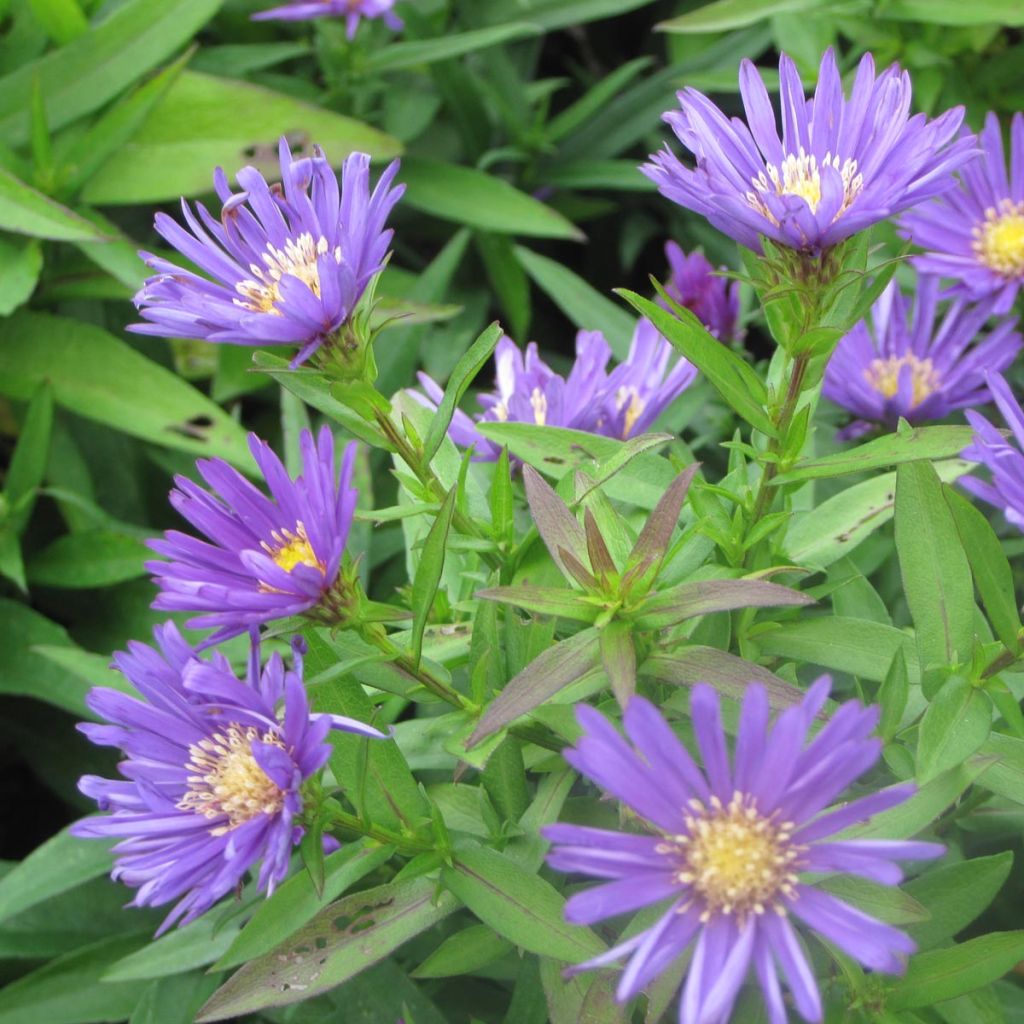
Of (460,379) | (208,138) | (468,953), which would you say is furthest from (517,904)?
(208,138)

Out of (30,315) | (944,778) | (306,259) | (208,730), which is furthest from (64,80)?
Answer: (944,778)

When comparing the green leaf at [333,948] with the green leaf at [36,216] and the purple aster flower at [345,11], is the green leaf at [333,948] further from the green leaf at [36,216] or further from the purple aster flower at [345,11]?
the purple aster flower at [345,11]

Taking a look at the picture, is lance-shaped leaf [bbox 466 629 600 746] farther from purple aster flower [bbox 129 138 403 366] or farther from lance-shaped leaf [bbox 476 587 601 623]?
purple aster flower [bbox 129 138 403 366]

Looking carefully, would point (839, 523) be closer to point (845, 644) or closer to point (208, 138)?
point (845, 644)

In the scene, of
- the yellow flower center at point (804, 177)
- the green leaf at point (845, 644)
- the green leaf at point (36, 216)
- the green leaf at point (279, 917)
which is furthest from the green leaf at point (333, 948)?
the green leaf at point (36, 216)

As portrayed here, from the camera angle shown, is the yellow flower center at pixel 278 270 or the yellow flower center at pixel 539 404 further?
the yellow flower center at pixel 539 404

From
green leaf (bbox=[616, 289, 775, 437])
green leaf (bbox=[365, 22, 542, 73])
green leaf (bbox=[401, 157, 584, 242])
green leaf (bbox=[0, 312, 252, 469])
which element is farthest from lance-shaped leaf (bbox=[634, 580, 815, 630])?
green leaf (bbox=[365, 22, 542, 73])

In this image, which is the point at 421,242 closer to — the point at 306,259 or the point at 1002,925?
the point at 306,259
